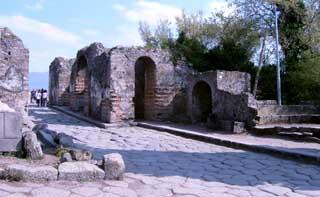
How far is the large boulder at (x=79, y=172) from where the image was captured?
17.3 feet

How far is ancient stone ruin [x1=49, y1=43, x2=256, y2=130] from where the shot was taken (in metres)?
14.4

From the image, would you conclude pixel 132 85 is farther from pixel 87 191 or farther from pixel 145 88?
pixel 87 191

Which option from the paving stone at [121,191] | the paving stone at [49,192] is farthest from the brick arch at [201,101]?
the paving stone at [49,192]

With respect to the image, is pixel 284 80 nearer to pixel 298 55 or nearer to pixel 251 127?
pixel 298 55

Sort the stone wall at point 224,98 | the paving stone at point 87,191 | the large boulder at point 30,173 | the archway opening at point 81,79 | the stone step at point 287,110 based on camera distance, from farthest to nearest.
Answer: the archway opening at point 81,79
the stone step at point 287,110
the stone wall at point 224,98
the large boulder at point 30,173
the paving stone at point 87,191

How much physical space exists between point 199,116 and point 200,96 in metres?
0.84

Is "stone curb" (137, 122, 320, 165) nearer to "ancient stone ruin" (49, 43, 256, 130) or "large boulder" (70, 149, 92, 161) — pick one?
"ancient stone ruin" (49, 43, 256, 130)

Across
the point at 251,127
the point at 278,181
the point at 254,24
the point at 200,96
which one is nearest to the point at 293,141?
the point at 251,127

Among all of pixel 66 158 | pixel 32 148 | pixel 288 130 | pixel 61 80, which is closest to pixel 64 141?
pixel 32 148

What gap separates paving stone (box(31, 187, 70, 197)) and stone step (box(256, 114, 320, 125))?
917cm

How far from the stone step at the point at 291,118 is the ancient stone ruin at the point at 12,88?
25.1ft

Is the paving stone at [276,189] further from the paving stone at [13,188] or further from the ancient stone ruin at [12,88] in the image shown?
the ancient stone ruin at [12,88]

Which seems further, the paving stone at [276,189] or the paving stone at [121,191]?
the paving stone at [276,189]

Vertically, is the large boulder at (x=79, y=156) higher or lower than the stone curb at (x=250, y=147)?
higher
